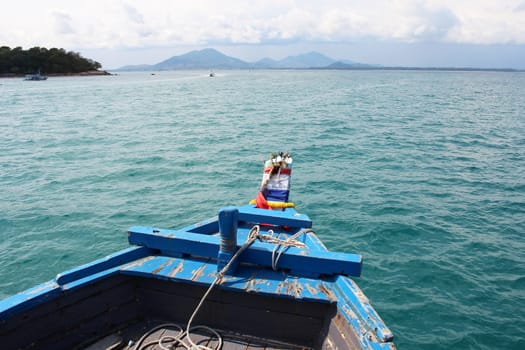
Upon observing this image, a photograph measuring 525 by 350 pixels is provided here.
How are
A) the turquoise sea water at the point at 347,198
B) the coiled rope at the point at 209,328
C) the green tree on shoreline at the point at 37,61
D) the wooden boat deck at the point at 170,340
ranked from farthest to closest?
the green tree on shoreline at the point at 37,61 → the turquoise sea water at the point at 347,198 → the wooden boat deck at the point at 170,340 → the coiled rope at the point at 209,328

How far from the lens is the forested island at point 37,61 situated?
119688 mm

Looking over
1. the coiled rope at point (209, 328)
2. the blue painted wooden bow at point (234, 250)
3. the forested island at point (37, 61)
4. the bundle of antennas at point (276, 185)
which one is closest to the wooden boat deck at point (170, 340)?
the coiled rope at point (209, 328)

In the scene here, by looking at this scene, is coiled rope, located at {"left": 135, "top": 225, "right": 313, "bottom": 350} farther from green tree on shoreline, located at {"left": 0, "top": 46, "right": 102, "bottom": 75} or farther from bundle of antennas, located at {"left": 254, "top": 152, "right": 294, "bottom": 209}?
green tree on shoreline, located at {"left": 0, "top": 46, "right": 102, "bottom": 75}

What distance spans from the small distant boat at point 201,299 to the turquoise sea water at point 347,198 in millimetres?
3817

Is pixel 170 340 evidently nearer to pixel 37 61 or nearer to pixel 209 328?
pixel 209 328

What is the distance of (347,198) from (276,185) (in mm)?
6671

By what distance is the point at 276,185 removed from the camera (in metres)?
8.20

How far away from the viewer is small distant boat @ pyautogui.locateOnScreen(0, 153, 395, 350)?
4.02 m

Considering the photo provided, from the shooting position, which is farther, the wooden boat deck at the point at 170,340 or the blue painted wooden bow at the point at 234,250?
the wooden boat deck at the point at 170,340

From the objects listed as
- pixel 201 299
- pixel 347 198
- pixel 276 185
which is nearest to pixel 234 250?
pixel 201 299

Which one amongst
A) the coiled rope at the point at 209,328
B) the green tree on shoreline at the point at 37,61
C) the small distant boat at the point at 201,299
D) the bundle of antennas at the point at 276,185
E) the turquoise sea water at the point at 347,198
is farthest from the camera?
the green tree on shoreline at the point at 37,61

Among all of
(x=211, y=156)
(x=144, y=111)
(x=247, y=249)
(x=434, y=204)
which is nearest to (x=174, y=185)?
(x=211, y=156)

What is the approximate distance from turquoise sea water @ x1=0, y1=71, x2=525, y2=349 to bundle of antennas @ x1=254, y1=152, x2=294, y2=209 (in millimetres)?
3090

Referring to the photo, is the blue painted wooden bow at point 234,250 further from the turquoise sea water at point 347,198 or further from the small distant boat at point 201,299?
the turquoise sea water at point 347,198
